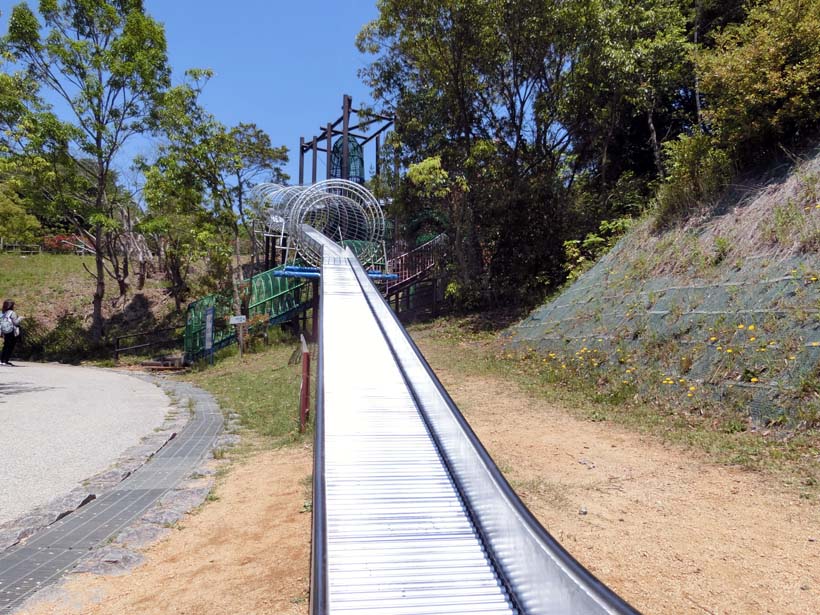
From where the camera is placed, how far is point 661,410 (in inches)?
251

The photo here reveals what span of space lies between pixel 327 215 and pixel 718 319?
14.5 meters

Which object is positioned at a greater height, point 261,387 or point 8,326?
point 8,326

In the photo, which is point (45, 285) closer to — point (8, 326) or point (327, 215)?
point (8, 326)

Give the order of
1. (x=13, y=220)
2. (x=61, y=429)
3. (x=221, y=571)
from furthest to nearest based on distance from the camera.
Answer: (x=13, y=220), (x=61, y=429), (x=221, y=571)

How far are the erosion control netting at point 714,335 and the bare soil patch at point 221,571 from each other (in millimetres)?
4589

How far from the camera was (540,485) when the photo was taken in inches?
175

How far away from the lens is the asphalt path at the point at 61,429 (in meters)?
4.68

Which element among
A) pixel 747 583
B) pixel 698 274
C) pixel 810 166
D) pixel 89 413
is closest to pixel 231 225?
pixel 89 413

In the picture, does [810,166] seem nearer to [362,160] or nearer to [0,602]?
[0,602]

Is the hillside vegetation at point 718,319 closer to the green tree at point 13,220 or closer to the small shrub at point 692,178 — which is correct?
the small shrub at point 692,178

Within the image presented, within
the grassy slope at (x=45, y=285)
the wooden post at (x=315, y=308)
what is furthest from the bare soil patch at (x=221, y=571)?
the grassy slope at (x=45, y=285)

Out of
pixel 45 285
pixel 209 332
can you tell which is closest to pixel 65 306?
pixel 45 285

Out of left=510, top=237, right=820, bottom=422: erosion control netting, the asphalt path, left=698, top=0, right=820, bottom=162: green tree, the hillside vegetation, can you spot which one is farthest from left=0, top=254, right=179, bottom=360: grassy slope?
left=698, top=0, right=820, bottom=162: green tree

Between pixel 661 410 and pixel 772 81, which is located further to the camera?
pixel 772 81
